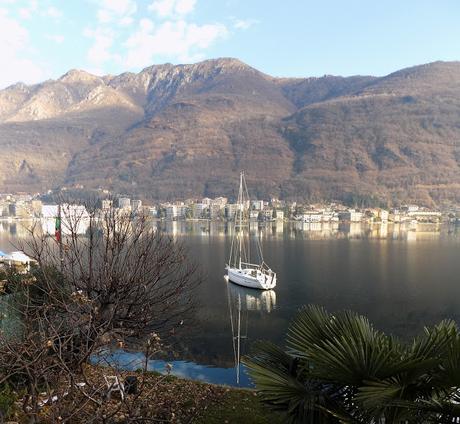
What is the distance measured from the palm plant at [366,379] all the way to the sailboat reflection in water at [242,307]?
983cm

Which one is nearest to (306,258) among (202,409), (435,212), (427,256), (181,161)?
(427,256)

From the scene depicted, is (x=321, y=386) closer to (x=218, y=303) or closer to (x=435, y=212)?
(x=218, y=303)

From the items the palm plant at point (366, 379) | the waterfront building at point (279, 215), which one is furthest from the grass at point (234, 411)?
the waterfront building at point (279, 215)

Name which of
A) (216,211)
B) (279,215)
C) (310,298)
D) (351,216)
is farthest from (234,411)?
(216,211)

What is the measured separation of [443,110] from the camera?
19588cm

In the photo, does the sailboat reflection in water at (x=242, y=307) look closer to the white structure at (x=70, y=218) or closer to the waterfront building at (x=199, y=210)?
the white structure at (x=70, y=218)

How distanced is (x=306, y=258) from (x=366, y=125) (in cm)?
16585

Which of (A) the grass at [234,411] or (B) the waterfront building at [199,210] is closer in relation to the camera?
(A) the grass at [234,411]

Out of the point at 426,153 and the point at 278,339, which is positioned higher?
the point at 426,153

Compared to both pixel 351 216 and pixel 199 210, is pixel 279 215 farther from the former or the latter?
pixel 199 210

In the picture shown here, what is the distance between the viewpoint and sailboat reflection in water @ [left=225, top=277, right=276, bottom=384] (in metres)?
17.5

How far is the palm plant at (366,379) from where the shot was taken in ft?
10.6

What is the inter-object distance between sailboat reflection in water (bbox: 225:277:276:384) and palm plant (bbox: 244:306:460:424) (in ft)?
32.3

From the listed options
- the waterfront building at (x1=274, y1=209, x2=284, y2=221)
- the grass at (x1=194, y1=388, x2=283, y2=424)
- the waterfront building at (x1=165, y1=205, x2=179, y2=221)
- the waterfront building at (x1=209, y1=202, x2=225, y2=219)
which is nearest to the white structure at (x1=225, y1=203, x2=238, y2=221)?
the waterfront building at (x1=209, y1=202, x2=225, y2=219)
